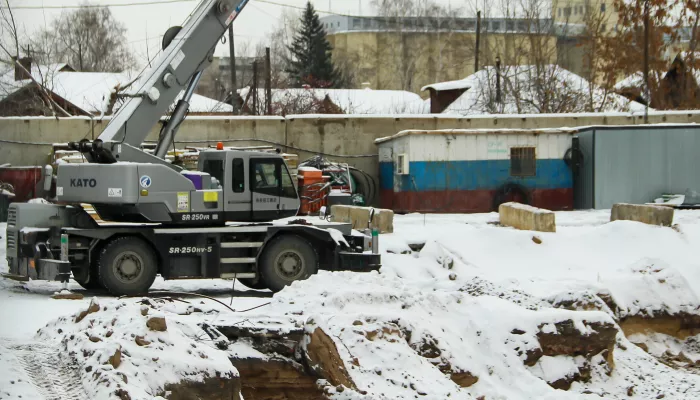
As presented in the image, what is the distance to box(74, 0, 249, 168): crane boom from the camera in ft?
56.1

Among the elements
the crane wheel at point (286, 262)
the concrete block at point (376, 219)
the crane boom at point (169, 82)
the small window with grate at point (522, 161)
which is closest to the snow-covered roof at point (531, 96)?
the small window with grate at point (522, 161)

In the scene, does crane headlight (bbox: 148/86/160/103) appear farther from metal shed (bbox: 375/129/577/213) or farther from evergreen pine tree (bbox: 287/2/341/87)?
evergreen pine tree (bbox: 287/2/341/87)

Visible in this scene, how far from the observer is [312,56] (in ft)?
227

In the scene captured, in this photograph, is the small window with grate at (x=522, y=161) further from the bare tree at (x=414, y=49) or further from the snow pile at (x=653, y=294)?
the bare tree at (x=414, y=49)

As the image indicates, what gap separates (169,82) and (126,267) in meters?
3.77

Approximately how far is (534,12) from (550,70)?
21.4ft

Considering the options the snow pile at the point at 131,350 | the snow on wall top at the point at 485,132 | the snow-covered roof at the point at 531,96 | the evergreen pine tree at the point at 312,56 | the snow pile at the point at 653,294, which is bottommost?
the snow pile at the point at 653,294

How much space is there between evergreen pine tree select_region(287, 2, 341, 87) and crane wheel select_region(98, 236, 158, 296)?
51867 millimetres

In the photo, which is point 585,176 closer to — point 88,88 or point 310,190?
point 310,190

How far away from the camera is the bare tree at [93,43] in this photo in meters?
56.0

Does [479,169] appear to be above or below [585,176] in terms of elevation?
above

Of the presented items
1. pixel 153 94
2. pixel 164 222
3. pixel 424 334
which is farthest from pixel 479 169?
pixel 424 334

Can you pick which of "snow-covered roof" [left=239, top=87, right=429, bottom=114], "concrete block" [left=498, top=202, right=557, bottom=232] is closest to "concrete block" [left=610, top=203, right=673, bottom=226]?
"concrete block" [left=498, top=202, right=557, bottom=232]

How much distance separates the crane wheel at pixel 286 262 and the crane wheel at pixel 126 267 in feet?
6.53
